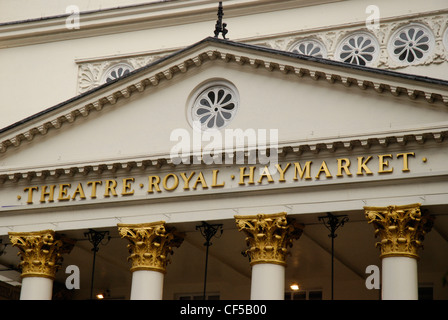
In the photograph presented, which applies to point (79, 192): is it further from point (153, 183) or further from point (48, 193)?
point (153, 183)

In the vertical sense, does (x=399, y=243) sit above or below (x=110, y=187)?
below

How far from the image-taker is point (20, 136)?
91.8 feet

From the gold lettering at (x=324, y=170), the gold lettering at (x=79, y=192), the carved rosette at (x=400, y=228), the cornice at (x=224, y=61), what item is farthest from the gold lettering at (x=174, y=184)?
the carved rosette at (x=400, y=228)

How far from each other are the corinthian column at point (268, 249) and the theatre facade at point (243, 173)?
0.04 metres

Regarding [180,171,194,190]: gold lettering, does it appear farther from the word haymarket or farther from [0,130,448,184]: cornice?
[0,130,448,184]: cornice

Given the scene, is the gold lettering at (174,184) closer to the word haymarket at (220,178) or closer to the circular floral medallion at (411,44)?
the word haymarket at (220,178)

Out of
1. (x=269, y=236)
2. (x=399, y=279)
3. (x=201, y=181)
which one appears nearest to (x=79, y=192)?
(x=201, y=181)

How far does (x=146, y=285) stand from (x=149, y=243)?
3.90ft

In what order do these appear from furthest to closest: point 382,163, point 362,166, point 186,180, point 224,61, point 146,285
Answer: point 224,61, point 186,180, point 146,285, point 362,166, point 382,163

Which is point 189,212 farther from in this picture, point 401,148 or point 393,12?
point 393,12

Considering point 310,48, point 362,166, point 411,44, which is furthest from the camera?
point 310,48

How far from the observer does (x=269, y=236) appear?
80.0 ft

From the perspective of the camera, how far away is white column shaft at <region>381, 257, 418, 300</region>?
22.5 meters

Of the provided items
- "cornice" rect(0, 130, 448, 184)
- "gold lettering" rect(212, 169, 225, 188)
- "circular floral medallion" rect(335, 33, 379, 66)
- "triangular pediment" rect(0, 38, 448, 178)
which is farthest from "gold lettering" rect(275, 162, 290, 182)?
"circular floral medallion" rect(335, 33, 379, 66)
